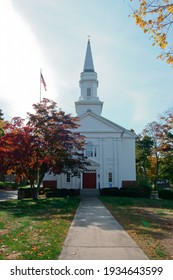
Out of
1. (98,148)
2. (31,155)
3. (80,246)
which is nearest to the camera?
(80,246)

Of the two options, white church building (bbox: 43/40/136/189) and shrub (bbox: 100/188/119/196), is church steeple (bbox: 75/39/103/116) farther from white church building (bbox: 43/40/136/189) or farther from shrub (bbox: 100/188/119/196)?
shrub (bbox: 100/188/119/196)

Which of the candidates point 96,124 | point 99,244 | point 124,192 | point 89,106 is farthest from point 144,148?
point 99,244

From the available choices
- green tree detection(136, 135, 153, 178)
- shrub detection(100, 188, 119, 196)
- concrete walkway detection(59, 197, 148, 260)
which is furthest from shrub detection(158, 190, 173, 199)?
green tree detection(136, 135, 153, 178)

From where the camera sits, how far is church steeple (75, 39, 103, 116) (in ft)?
130

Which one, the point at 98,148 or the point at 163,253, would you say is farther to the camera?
the point at 98,148

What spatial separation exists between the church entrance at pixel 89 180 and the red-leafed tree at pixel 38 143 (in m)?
9.93

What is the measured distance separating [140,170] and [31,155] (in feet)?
144

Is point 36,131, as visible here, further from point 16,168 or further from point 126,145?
point 126,145

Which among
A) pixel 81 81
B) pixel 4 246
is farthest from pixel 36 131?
pixel 81 81

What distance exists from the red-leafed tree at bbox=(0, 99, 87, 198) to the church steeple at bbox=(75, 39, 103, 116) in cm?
1535

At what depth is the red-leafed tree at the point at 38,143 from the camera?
21.4 m

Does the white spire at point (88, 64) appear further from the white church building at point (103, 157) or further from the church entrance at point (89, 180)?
the church entrance at point (89, 180)

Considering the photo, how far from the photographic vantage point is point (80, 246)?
7.61 meters

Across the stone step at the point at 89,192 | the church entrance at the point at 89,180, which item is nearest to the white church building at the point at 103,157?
the church entrance at the point at 89,180
